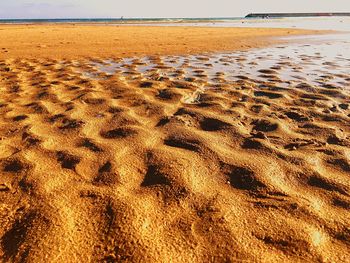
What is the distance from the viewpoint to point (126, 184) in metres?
2.01

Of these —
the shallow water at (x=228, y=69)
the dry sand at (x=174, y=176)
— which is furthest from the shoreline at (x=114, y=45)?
the dry sand at (x=174, y=176)

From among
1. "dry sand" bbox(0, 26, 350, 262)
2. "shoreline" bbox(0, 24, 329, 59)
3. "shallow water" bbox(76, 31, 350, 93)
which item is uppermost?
"dry sand" bbox(0, 26, 350, 262)

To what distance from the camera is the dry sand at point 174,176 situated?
1527 millimetres

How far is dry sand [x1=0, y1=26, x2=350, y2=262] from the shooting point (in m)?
1.53

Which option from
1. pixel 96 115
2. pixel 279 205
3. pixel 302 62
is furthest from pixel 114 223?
pixel 302 62

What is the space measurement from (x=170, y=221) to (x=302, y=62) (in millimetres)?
5942

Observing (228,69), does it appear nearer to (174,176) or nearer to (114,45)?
(174,176)

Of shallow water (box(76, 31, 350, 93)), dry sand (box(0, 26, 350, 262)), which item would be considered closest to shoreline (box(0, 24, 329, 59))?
shallow water (box(76, 31, 350, 93))

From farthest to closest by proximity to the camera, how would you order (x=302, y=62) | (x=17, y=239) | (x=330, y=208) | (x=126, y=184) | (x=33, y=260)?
(x=302, y=62), (x=126, y=184), (x=330, y=208), (x=17, y=239), (x=33, y=260)

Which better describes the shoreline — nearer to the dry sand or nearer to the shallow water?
the shallow water

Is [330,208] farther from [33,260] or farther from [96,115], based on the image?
[96,115]

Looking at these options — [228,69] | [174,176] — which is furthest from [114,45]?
[174,176]

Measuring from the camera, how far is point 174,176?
2086 millimetres

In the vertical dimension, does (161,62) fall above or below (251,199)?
below
